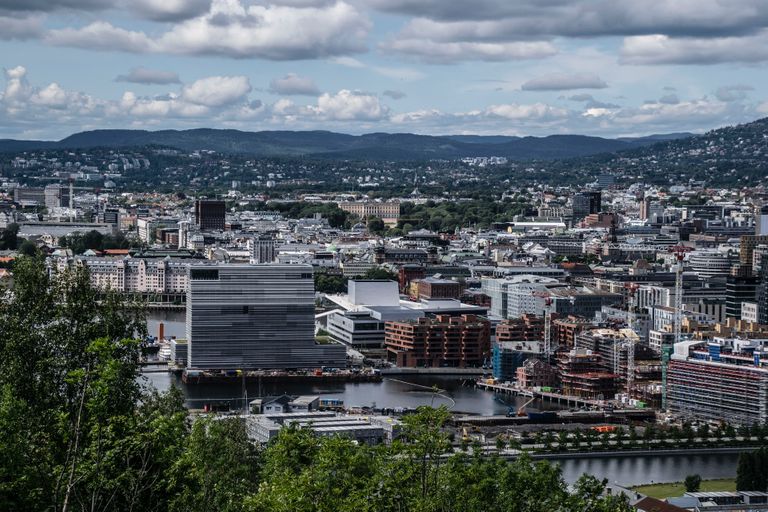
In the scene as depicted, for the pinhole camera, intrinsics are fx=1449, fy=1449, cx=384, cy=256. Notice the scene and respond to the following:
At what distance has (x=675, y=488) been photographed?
1611cm

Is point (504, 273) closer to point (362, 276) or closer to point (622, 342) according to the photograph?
point (362, 276)

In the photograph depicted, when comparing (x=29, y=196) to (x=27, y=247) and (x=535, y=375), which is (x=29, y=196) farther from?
(x=535, y=375)

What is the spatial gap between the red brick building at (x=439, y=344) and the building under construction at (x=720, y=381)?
5604 mm

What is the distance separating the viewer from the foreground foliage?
6.36m

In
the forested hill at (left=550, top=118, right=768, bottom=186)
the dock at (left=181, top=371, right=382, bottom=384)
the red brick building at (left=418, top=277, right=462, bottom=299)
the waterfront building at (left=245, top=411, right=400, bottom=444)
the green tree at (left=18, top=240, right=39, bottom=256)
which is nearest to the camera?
the waterfront building at (left=245, top=411, right=400, bottom=444)

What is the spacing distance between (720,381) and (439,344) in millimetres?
6973

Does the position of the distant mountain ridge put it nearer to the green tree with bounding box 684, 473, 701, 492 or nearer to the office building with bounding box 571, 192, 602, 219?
the office building with bounding box 571, 192, 602, 219

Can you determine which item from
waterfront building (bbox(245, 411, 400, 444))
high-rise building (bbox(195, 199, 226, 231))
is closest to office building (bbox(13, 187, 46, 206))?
high-rise building (bbox(195, 199, 226, 231))

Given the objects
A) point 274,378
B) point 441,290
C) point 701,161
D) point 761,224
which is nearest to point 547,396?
point 274,378

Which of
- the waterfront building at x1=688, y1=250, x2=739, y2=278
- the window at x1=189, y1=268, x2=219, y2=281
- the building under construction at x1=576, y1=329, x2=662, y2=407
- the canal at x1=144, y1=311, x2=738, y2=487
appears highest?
the window at x1=189, y1=268, x2=219, y2=281

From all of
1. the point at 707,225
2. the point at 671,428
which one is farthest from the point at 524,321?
the point at 707,225

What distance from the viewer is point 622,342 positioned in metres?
24.7

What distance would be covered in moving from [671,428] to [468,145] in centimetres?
15336

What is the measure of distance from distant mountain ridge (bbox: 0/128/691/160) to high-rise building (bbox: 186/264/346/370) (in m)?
116
